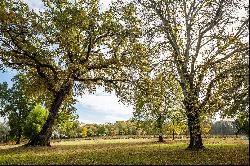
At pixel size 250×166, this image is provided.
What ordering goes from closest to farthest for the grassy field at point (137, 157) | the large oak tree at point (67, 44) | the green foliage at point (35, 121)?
the grassy field at point (137, 157) < the large oak tree at point (67, 44) < the green foliage at point (35, 121)

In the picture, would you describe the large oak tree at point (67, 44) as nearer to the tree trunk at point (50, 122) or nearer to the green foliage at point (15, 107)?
the tree trunk at point (50, 122)

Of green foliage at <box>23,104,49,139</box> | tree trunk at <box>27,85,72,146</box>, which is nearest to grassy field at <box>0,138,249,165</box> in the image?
tree trunk at <box>27,85,72,146</box>

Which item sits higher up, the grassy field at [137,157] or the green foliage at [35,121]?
the green foliage at [35,121]

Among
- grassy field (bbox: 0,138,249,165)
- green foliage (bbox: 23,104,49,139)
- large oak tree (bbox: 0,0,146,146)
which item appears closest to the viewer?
grassy field (bbox: 0,138,249,165)

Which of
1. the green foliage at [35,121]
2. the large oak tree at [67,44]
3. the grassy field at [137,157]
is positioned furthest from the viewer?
the green foliage at [35,121]

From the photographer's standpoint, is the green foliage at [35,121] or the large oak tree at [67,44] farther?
the green foliage at [35,121]

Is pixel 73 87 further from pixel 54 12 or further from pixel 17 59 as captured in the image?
pixel 54 12

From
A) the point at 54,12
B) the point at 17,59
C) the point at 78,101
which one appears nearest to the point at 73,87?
the point at 78,101

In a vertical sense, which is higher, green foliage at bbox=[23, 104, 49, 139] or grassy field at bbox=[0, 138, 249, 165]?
green foliage at bbox=[23, 104, 49, 139]

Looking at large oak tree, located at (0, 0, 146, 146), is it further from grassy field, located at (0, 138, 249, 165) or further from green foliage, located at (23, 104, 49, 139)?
green foliage, located at (23, 104, 49, 139)

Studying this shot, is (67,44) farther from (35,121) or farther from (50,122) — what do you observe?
(35,121)

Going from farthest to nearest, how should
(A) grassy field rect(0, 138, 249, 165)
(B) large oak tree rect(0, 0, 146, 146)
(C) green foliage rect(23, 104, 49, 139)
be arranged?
(C) green foliage rect(23, 104, 49, 139), (B) large oak tree rect(0, 0, 146, 146), (A) grassy field rect(0, 138, 249, 165)

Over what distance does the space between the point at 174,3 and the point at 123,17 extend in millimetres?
8003

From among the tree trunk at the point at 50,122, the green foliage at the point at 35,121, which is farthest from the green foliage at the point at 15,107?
the tree trunk at the point at 50,122
